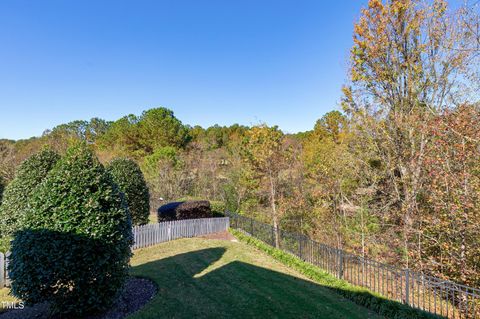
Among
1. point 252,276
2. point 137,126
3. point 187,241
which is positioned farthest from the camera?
point 137,126

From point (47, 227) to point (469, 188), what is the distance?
8953mm

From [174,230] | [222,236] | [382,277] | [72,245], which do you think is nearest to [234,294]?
[72,245]

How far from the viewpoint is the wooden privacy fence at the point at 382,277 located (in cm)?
604

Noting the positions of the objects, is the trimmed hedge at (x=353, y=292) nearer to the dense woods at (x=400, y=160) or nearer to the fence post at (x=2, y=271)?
the dense woods at (x=400, y=160)

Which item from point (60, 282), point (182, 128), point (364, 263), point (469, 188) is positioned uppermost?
point (182, 128)

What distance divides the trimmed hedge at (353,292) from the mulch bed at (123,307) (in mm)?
4589

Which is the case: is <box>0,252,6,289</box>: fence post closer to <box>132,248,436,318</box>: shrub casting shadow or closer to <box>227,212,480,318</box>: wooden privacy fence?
<box>132,248,436,318</box>: shrub casting shadow

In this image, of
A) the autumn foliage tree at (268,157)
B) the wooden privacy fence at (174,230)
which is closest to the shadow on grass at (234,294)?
the wooden privacy fence at (174,230)

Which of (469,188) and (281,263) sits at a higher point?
(469,188)

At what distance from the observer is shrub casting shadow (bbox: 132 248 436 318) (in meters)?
5.51

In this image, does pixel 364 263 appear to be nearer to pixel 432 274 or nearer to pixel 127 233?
pixel 432 274

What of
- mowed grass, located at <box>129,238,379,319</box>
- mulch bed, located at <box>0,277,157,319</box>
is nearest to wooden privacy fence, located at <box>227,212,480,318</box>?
mowed grass, located at <box>129,238,379,319</box>

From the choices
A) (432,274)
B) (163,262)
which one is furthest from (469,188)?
(163,262)

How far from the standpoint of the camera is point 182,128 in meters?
33.0
